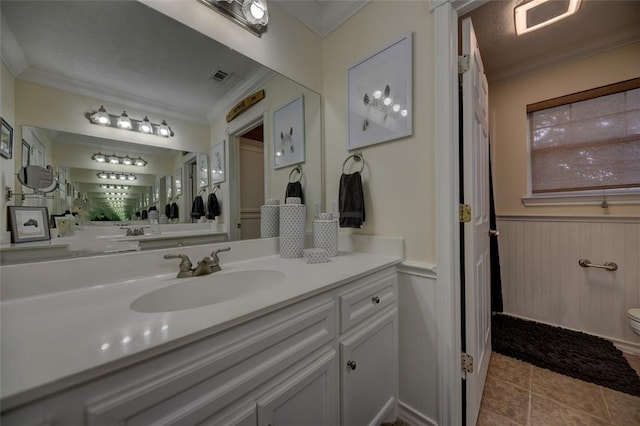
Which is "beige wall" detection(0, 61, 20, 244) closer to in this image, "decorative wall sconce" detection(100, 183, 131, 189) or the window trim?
"decorative wall sconce" detection(100, 183, 131, 189)

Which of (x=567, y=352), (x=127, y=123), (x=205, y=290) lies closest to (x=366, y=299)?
(x=205, y=290)

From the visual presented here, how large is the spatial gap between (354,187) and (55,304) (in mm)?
1240

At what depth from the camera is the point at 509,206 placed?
2285 millimetres

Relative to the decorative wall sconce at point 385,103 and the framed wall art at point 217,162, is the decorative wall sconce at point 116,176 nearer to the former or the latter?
the framed wall art at point 217,162

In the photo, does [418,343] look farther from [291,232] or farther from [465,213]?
[291,232]

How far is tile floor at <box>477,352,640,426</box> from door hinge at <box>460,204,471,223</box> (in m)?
1.05

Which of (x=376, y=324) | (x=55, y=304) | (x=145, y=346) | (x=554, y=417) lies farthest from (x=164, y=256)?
(x=554, y=417)

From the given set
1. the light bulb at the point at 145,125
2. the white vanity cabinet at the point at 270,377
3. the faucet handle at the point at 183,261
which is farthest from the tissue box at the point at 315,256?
the light bulb at the point at 145,125

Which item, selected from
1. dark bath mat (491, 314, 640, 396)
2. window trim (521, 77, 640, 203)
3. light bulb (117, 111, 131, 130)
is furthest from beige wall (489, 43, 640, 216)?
light bulb (117, 111, 131, 130)

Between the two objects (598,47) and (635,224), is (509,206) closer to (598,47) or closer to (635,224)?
(635,224)

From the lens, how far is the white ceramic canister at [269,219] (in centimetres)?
136

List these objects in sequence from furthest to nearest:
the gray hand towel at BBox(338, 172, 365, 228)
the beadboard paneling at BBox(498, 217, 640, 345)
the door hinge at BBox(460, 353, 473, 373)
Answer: the beadboard paneling at BBox(498, 217, 640, 345)
the gray hand towel at BBox(338, 172, 365, 228)
the door hinge at BBox(460, 353, 473, 373)

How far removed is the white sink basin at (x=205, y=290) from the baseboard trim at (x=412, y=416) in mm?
958

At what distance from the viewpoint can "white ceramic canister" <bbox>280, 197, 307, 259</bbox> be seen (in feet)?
4.28
